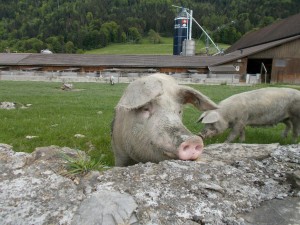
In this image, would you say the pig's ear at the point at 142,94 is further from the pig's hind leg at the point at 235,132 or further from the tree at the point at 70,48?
the tree at the point at 70,48

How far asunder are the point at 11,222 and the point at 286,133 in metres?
8.29

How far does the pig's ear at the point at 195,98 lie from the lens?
455 centimetres

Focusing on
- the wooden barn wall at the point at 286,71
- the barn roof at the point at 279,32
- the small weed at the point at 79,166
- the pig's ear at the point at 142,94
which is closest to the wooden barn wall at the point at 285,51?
the wooden barn wall at the point at 286,71

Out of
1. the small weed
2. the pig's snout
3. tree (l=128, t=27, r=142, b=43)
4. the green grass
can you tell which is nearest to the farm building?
the pig's snout

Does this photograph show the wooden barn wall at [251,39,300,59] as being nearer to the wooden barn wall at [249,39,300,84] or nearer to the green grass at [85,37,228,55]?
the wooden barn wall at [249,39,300,84]

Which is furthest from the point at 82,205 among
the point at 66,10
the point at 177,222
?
the point at 66,10

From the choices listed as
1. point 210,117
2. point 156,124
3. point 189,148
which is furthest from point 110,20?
point 189,148

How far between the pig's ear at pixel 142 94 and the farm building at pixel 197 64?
28276 millimetres

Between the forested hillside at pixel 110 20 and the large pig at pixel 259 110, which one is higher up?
the forested hillside at pixel 110 20

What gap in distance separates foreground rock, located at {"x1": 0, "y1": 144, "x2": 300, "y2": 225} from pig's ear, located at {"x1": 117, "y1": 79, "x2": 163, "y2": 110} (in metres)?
0.99

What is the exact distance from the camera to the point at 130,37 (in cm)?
13275

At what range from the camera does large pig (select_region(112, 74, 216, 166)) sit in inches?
143

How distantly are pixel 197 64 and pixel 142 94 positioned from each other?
3855 cm

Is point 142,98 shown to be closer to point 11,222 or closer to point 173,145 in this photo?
point 173,145
